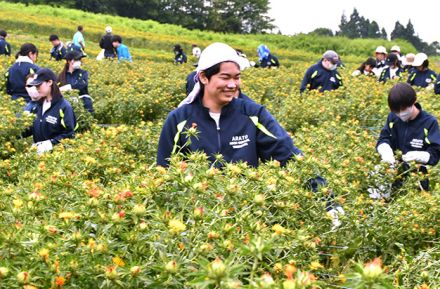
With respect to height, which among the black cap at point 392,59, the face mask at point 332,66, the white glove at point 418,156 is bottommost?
the white glove at point 418,156

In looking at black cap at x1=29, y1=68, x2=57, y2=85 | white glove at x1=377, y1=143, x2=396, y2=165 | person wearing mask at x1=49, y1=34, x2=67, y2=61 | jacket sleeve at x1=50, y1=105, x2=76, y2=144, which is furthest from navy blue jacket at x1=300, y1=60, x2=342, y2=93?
person wearing mask at x1=49, y1=34, x2=67, y2=61

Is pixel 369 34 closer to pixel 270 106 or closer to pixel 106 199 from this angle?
pixel 270 106

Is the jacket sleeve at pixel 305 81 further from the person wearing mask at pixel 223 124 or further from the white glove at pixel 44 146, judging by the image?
the person wearing mask at pixel 223 124

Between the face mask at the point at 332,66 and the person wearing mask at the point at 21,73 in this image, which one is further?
the face mask at the point at 332,66

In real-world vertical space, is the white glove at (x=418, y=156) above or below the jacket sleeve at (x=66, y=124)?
above

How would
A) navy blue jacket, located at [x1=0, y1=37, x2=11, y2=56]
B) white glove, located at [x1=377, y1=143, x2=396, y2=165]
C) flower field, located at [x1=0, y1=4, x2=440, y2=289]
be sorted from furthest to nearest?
navy blue jacket, located at [x1=0, y1=37, x2=11, y2=56] → white glove, located at [x1=377, y1=143, x2=396, y2=165] → flower field, located at [x1=0, y1=4, x2=440, y2=289]

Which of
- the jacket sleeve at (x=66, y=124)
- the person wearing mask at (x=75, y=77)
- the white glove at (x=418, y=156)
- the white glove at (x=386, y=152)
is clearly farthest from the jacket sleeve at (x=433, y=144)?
the person wearing mask at (x=75, y=77)

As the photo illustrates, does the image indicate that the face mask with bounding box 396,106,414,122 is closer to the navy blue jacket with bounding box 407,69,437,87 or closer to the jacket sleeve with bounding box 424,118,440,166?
the jacket sleeve with bounding box 424,118,440,166

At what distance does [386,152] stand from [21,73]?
5.12 meters

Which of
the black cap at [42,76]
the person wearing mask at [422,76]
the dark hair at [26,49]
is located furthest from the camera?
the person wearing mask at [422,76]

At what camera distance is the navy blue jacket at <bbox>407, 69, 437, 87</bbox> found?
9.27 metres

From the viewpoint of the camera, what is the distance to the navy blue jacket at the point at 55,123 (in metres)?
5.09

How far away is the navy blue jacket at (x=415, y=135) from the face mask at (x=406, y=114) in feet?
0.31

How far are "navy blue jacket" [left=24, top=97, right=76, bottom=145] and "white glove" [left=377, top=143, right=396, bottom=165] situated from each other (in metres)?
2.70
